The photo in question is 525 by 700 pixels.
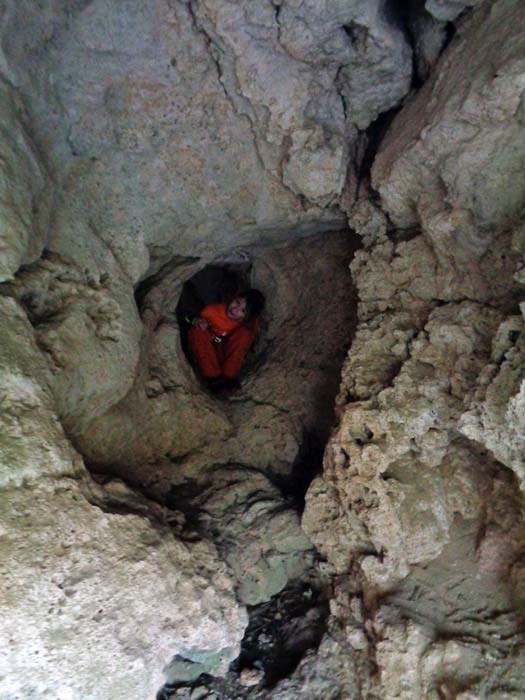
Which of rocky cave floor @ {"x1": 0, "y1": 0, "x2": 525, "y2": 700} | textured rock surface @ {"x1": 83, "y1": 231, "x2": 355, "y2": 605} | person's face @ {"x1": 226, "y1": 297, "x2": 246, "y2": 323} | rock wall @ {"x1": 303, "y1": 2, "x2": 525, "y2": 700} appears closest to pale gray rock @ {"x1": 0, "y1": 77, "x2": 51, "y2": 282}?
rocky cave floor @ {"x1": 0, "y1": 0, "x2": 525, "y2": 700}

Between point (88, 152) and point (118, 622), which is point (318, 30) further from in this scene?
point (118, 622)

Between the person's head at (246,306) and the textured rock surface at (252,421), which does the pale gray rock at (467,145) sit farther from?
the person's head at (246,306)

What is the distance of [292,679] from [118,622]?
0.90m

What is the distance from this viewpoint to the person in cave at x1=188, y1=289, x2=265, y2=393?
11.9ft

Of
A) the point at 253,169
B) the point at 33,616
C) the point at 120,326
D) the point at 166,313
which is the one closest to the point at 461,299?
the point at 253,169

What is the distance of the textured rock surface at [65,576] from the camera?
1.50m

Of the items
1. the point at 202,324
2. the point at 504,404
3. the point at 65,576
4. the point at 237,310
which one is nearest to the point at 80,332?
the point at 65,576

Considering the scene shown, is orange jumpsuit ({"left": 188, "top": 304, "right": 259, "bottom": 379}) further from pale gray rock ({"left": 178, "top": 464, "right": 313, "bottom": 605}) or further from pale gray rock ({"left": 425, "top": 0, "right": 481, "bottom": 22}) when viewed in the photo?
pale gray rock ({"left": 425, "top": 0, "right": 481, "bottom": 22})

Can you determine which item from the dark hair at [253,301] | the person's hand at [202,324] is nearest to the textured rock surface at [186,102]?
the dark hair at [253,301]

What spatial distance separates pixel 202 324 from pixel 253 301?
1.53 ft

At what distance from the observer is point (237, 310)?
3625 millimetres

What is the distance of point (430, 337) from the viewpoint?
2.08m

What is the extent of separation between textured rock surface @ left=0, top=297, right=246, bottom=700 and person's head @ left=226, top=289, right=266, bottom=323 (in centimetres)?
194

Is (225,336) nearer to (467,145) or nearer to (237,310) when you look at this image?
(237,310)
